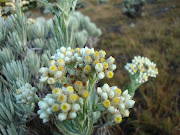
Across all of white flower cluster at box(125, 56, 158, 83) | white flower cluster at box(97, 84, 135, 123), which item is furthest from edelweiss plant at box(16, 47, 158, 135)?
white flower cluster at box(125, 56, 158, 83)

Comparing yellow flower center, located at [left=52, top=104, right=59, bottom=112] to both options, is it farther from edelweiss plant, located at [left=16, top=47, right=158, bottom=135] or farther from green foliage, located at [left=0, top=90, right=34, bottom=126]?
green foliage, located at [left=0, top=90, right=34, bottom=126]

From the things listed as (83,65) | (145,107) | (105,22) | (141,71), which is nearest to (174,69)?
(145,107)

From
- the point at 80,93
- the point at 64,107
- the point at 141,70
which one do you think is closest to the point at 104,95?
the point at 80,93

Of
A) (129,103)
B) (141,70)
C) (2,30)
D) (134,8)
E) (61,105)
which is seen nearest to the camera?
(61,105)

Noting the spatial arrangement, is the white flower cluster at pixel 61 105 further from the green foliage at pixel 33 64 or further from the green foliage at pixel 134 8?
the green foliage at pixel 134 8

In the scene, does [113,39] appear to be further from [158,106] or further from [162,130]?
[162,130]

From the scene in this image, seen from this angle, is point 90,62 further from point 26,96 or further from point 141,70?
point 141,70

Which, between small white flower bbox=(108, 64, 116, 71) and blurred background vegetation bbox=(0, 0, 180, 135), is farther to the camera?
blurred background vegetation bbox=(0, 0, 180, 135)
